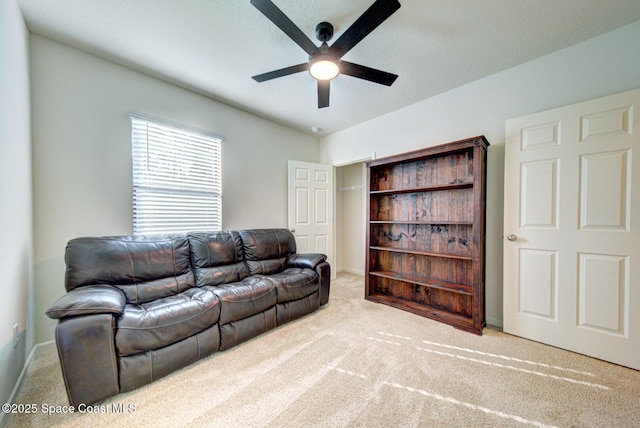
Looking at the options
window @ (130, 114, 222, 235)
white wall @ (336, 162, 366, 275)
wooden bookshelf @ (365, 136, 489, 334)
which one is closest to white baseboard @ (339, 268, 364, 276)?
white wall @ (336, 162, 366, 275)

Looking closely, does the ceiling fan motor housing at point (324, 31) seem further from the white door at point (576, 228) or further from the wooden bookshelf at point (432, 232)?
the white door at point (576, 228)

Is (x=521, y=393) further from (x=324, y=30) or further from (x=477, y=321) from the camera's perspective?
(x=324, y=30)

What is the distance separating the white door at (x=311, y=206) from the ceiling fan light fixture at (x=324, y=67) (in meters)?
1.95

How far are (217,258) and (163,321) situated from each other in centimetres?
95

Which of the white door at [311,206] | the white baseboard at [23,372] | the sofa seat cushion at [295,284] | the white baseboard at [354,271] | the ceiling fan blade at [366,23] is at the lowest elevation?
the white baseboard at [354,271]

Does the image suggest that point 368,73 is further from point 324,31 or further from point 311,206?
point 311,206

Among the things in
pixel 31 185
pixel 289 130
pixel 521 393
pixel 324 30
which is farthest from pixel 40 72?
pixel 521 393

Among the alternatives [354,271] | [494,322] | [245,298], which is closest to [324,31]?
[245,298]

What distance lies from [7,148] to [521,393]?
11.8 ft

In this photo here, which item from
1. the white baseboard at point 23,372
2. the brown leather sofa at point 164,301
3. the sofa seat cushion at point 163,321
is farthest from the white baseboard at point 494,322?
the white baseboard at point 23,372

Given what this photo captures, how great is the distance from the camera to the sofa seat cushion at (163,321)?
152cm

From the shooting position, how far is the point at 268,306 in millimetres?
2270

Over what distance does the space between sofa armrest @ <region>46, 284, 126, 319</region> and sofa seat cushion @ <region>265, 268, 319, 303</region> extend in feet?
4.10

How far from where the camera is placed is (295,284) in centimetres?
253
